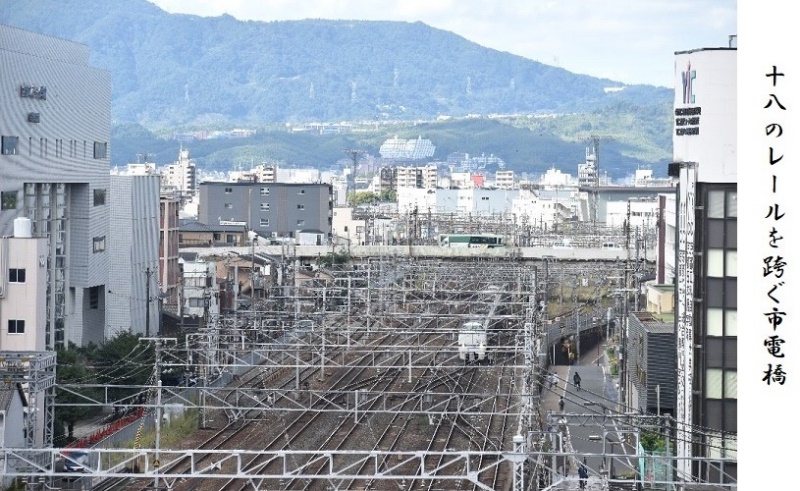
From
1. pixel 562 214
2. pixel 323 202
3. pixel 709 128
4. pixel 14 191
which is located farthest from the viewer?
pixel 562 214

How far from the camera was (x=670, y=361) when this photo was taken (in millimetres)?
10969

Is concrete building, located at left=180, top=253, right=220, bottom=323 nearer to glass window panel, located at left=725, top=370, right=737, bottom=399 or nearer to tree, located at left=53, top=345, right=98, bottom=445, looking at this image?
tree, located at left=53, top=345, right=98, bottom=445

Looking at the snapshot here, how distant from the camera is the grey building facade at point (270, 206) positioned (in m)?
39.0

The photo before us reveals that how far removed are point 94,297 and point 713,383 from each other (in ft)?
35.9

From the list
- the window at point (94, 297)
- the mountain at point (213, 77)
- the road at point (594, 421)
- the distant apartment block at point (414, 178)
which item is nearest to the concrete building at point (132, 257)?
the window at point (94, 297)

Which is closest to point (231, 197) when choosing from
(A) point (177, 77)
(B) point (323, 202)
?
(B) point (323, 202)

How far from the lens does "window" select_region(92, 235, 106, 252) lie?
17547mm

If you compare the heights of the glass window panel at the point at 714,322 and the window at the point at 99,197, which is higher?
the window at the point at 99,197

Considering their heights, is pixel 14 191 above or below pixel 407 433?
above

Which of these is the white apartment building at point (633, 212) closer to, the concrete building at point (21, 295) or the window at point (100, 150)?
the window at point (100, 150)

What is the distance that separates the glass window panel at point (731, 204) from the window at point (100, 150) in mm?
10705

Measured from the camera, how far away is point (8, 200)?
15.1 meters
